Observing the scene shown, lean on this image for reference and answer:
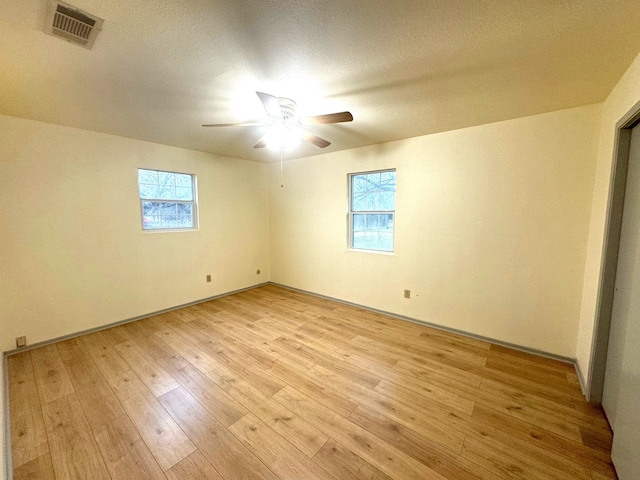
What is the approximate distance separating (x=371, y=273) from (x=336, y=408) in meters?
2.11

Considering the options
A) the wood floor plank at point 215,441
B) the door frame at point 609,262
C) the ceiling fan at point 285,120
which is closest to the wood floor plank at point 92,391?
the wood floor plank at point 215,441

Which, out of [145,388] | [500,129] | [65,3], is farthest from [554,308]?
[65,3]

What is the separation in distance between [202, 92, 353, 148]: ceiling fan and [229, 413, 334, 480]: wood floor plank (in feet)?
7.23

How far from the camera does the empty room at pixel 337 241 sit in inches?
54.6

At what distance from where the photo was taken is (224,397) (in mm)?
1978

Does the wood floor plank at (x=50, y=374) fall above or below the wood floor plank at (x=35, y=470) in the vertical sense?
above

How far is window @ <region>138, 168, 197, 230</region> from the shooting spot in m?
3.47

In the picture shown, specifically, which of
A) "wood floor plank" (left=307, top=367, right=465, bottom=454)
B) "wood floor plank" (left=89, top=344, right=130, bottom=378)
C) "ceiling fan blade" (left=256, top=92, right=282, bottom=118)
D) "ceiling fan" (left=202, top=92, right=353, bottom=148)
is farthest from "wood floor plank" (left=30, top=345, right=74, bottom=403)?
"ceiling fan blade" (left=256, top=92, right=282, bottom=118)

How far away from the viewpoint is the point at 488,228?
9.04 feet

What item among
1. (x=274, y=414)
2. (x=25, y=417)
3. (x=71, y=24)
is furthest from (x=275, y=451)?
(x=71, y=24)

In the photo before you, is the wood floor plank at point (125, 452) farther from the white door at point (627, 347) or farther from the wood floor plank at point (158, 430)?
the white door at point (627, 347)

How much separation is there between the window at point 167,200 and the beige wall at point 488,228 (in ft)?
7.32

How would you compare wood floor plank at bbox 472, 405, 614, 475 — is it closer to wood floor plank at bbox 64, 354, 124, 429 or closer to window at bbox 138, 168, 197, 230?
wood floor plank at bbox 64, 354, 124, 429

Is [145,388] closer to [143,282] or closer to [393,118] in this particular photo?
[143,282]
